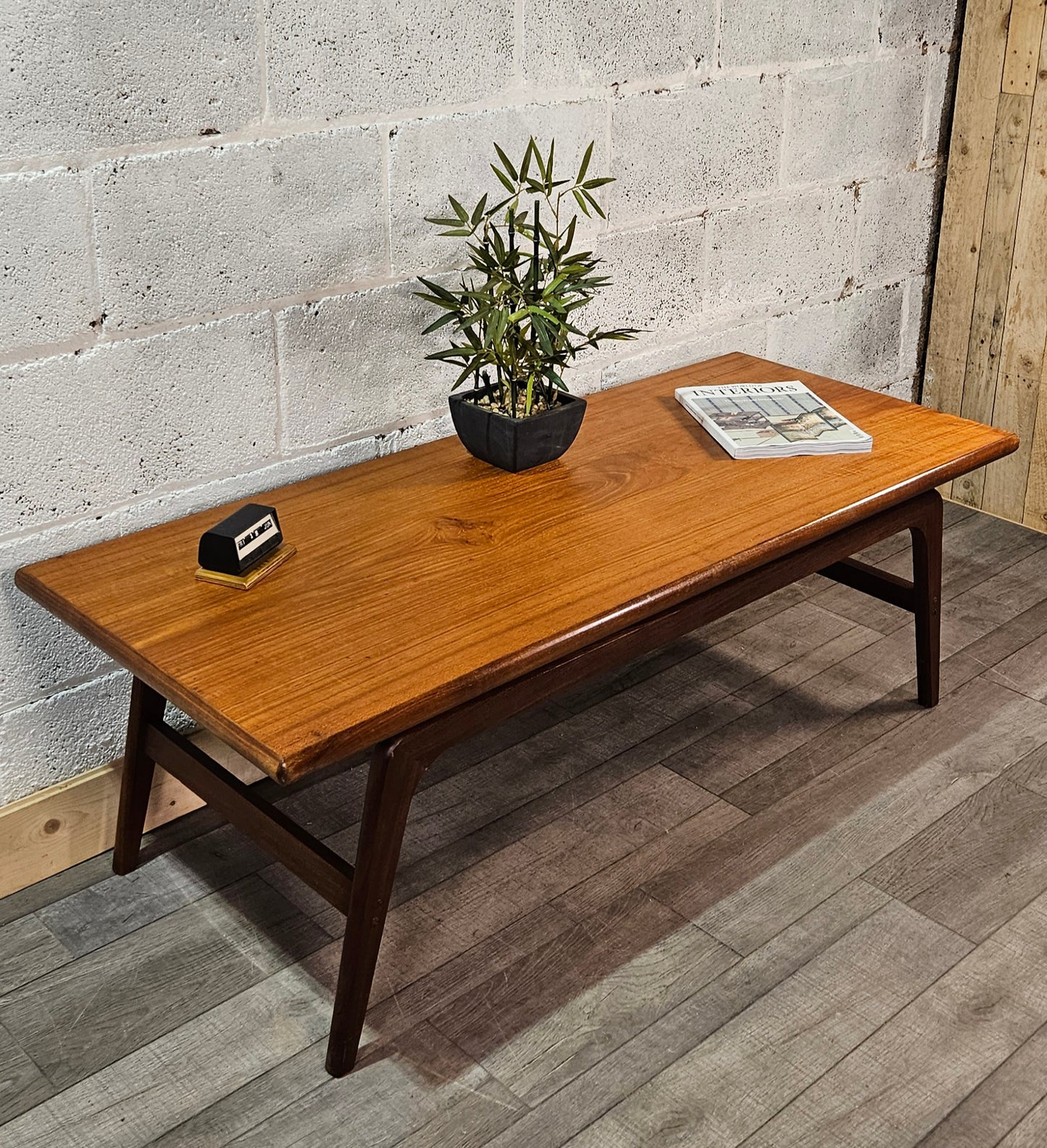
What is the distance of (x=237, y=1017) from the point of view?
1.66 meters

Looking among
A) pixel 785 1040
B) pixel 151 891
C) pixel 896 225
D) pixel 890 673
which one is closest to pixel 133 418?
pixel 151 891

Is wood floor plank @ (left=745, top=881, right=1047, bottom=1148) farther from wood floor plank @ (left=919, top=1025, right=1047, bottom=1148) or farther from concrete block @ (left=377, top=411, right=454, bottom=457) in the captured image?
concrete block @ (left=377, top=411, right=454, bottom=457)

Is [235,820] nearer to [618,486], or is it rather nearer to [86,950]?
[86,950]

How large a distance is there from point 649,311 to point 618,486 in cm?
65

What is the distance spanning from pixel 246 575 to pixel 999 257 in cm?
199

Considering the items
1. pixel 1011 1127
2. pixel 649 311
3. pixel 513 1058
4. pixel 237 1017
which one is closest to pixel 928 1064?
pixel 1011 1127

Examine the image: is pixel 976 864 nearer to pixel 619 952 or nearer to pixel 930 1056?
pixel 930 1056

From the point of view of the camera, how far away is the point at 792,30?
2479 millimetres

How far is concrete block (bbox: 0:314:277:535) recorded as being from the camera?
170 cm

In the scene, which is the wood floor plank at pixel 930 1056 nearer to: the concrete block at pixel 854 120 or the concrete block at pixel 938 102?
the concrete block at pixel 854 120

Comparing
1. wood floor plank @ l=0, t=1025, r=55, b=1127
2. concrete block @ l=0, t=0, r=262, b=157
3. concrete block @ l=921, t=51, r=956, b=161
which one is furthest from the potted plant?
concrete block @ l=921, t=51, r=956, b=161

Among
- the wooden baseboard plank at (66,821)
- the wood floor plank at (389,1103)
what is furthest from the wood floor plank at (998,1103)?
the wooden baseboard plank at (66,821)

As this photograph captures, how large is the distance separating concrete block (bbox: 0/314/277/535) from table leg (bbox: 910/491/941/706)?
1.06m

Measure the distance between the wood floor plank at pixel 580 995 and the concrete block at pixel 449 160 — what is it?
3.34 feet
